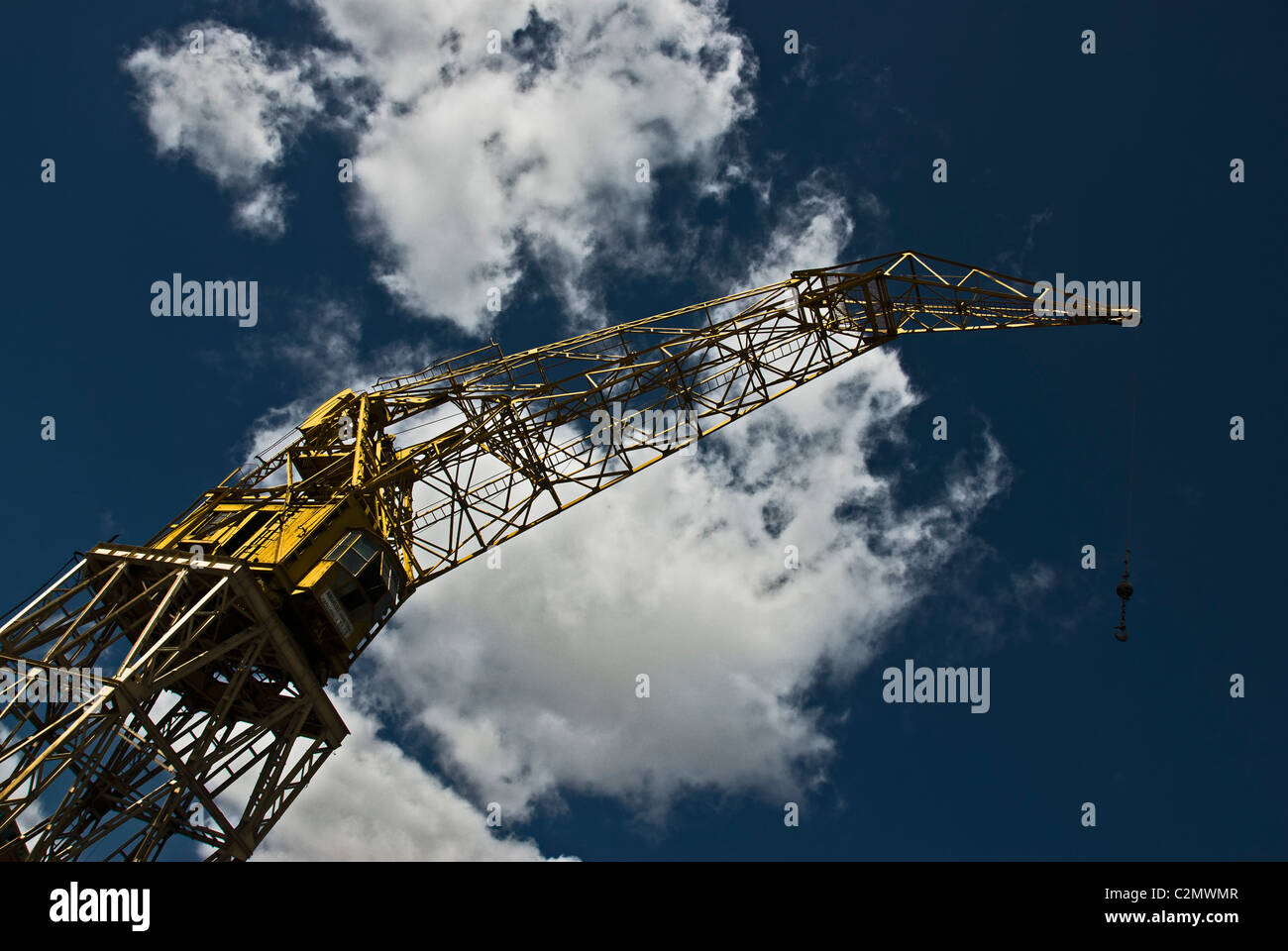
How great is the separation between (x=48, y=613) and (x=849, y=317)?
1151 inches

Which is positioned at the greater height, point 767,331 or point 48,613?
point 767,331

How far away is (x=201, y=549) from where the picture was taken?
2712 centimetres

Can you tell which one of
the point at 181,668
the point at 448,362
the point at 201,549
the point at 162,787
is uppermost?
the point at 448,362

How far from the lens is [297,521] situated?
2756 cm
